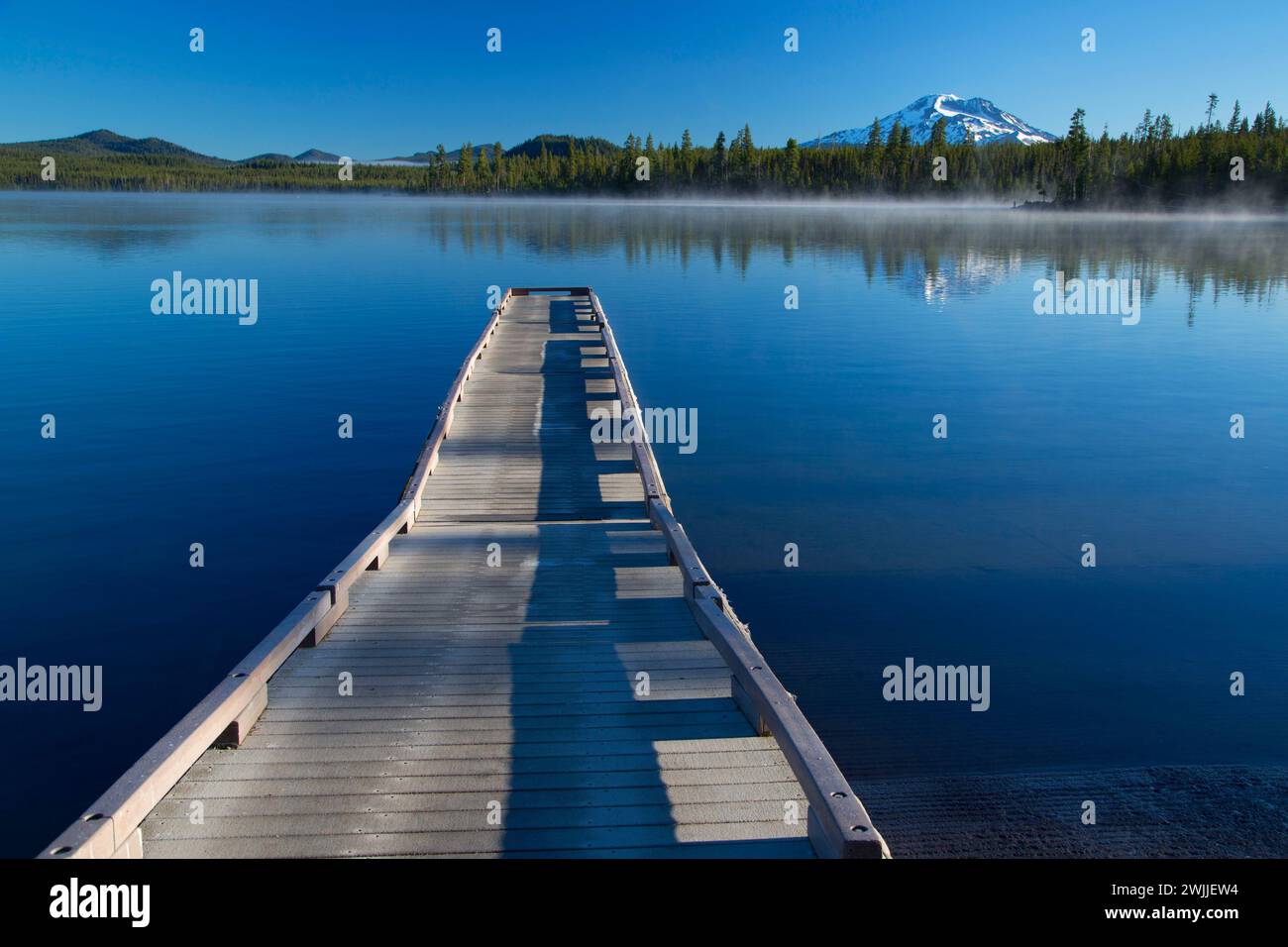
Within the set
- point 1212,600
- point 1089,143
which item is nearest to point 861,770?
point 1212,600

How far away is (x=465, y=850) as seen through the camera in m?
4.45
